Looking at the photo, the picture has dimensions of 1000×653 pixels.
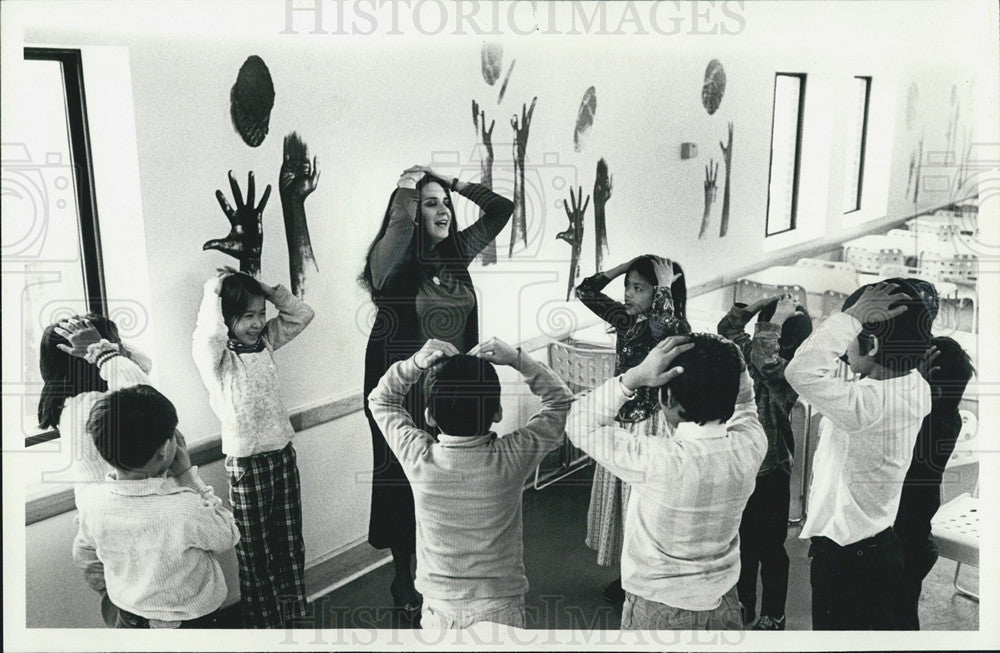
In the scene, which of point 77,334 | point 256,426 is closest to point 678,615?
point 256,426

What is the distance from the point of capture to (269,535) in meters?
2.57

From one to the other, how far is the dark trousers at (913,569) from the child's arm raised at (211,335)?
193 centimetres

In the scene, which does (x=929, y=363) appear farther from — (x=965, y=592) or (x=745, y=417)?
(x=965, y=592)

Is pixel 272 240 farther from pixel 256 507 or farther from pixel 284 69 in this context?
pixel 256 507

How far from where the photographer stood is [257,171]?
2436 millimetres

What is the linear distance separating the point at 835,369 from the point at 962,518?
577 mm

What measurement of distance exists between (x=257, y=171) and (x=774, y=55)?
1.40m

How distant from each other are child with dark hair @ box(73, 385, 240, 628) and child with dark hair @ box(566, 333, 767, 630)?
1035mm

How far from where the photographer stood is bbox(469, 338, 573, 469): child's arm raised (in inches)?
96.9

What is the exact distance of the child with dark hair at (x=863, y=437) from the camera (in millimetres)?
2473

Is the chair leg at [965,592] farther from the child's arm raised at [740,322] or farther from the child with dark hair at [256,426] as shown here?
the child with dark hair at [256,426]

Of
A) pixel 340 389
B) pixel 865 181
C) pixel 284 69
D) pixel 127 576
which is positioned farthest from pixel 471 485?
pixel 865 181

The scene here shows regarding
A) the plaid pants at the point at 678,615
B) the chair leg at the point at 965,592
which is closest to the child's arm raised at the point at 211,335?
the plaid pants at the point at 678,615

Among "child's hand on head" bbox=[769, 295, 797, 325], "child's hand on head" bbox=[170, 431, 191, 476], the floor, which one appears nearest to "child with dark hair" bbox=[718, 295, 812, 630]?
"child's hand on head" bbox=[769, 295, 797, 325]
